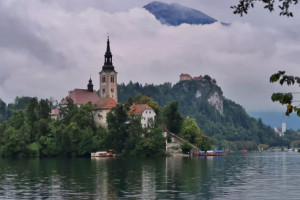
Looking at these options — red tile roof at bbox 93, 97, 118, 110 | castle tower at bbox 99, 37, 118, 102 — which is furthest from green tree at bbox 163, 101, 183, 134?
castle tower at bbox 99, 37, 118, 102

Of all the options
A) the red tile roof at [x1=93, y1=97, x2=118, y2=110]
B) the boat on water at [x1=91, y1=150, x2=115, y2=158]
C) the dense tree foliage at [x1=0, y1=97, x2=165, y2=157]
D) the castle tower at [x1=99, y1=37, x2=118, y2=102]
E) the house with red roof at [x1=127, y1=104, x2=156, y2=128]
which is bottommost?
the boat on water at [x1=91, y1=150, x2=115, y2=158]

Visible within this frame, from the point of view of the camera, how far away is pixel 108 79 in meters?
190

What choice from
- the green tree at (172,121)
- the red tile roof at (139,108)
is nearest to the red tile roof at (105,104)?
the red tile roof at (139,108)

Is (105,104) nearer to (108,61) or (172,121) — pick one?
(172,121)

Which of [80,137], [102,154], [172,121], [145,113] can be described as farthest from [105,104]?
[102,154]

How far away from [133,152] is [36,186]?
81646 mm

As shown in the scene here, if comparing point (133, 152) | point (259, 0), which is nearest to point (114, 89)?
point (133, 152)

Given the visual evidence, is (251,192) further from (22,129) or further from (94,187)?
(22,129)

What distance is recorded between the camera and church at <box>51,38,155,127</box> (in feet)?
515

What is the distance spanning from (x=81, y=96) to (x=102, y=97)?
7306 millimetres

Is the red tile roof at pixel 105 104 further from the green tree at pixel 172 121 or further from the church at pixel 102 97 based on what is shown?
the green tree at pixel 172 121

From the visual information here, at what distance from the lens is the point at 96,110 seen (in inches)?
6284

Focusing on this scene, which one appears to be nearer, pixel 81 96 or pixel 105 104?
pixel 105 104

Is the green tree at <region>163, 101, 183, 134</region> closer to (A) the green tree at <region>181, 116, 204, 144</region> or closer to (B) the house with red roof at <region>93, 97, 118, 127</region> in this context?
(A) the green tree at <region>181, 116, 204, 144</region>
